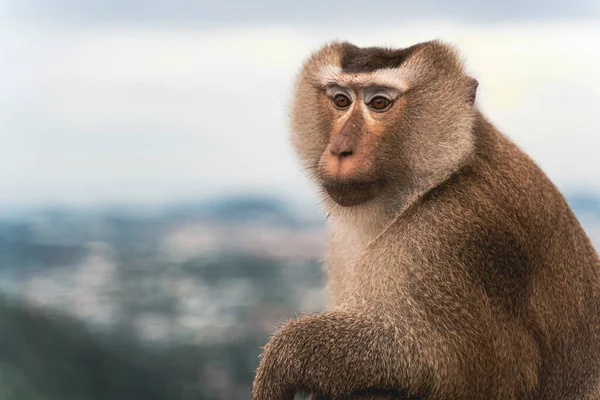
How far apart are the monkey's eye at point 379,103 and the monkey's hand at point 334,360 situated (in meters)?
1.45

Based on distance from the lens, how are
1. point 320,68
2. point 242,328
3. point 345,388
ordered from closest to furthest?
point 345,388 < point 320,68 < point 242,328

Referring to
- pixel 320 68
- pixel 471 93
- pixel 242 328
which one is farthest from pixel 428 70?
pixel 242 328

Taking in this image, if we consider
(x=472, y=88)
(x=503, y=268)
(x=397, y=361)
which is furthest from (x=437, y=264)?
(x=472, y=88)

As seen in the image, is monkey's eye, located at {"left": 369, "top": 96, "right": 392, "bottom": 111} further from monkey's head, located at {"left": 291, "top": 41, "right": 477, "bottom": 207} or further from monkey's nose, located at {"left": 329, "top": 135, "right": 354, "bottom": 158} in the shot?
monkey's nose, located at {"left": 329, "top": 135, "right": 354, "bottom": 158}

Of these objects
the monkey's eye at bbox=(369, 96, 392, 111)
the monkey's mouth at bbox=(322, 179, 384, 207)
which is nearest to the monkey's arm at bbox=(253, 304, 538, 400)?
the monkey's mouth at bbox=(322, 179, 384, 207)

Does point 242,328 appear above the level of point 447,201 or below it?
below

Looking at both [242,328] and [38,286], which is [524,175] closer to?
[242,328]

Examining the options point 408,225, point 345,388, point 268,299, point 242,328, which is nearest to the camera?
point 345,388

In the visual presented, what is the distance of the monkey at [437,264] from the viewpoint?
5375 millimetres

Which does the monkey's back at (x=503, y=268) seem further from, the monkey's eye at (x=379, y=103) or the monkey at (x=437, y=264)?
the monkey's eye at (x=379, y=103)

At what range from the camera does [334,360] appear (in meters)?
5.41

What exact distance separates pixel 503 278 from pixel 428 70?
61.4 inches

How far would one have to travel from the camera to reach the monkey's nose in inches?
216

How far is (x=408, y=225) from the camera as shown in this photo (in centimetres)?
571
